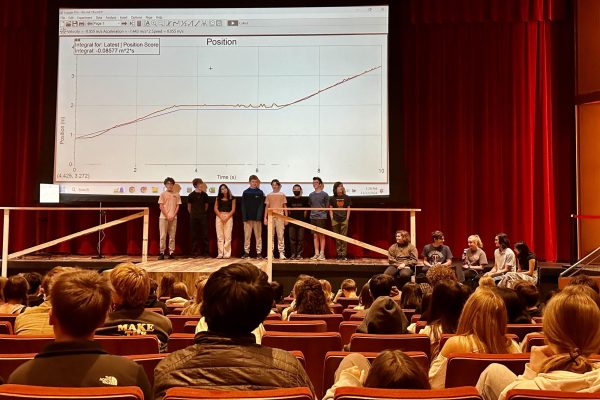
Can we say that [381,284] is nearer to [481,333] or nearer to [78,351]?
[481,333]

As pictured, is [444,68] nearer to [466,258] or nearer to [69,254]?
[466,258]

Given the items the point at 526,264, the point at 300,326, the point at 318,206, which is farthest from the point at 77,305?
the point at 318,206

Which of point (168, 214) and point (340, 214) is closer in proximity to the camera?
point (340, 214)

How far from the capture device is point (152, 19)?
940 cm

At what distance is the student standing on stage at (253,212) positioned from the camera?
897 centimetres

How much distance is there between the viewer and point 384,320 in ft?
9.96

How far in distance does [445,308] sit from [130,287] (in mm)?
1561

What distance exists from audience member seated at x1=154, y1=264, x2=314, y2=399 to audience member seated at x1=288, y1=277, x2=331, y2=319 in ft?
7.66

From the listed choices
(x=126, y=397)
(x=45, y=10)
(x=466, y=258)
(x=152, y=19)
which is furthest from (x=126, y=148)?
(x=126, y=397)

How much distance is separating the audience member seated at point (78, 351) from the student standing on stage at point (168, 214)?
24.0 feet

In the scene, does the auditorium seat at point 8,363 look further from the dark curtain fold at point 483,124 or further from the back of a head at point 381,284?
the dark curtain fold at point 483,124

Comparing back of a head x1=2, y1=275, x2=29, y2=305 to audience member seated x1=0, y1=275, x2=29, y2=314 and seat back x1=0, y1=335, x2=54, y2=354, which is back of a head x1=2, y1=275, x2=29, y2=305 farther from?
seat back x1=0, y1=335, x2=54, y2=354

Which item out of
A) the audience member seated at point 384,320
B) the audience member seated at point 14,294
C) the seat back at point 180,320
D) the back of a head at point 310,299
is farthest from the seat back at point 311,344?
the audience member seated at point 14,294

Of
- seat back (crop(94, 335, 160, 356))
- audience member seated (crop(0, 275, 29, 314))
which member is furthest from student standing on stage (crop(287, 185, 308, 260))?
seat back (crop(94, 335, 160, 356))
